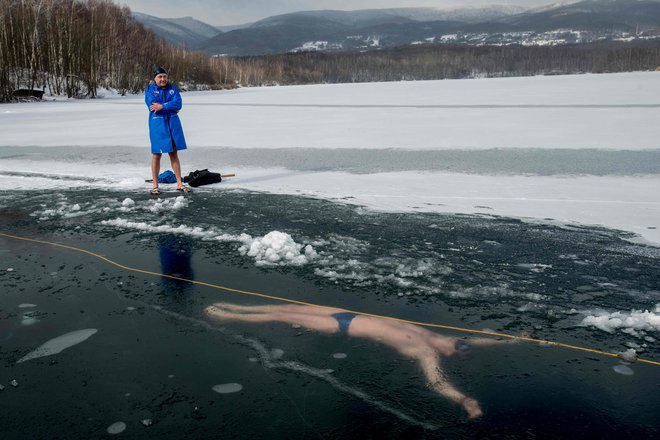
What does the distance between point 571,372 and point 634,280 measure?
1.87 metres

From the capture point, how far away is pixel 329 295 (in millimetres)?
4230

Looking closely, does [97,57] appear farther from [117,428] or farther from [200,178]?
[117,428]

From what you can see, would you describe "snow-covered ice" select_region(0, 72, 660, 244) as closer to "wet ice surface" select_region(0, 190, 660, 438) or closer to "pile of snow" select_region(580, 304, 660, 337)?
"wet ice surface" select_region(0, 190, 660, 438)

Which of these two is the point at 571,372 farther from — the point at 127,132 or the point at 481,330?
the point at 127,132

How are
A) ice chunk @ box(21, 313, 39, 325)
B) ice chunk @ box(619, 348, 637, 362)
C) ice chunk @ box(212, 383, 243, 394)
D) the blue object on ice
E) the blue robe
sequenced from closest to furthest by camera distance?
ice chunk @ box(212, 383, 243, 394), ice chunk @ box(619, 348, 637, 362), ice chunk @ box(21, 313, 39, 325), the blue robe, the blue object on ice

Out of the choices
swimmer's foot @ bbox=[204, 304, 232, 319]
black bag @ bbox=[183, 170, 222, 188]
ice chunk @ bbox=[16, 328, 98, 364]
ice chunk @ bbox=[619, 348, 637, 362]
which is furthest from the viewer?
black bag @ bbox=[183, 170, 222, 188]

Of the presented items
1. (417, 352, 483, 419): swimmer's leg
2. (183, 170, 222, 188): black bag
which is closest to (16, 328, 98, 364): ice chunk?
(417, 352, 483, 419): swimmer's leg

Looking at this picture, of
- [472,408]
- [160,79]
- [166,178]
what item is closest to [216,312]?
[472,408]

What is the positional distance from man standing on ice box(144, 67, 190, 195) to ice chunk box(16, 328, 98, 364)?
492 centimetres

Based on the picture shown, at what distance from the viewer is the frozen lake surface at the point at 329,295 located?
270cm

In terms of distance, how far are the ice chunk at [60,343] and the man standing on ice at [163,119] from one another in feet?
16.1

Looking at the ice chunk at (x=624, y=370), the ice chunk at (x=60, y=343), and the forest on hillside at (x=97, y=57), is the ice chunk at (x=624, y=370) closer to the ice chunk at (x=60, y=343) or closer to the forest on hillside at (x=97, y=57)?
the ice chunk at (x=60, y=343)

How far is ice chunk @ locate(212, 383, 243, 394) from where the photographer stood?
2873 millimetres

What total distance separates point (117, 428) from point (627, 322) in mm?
3192
